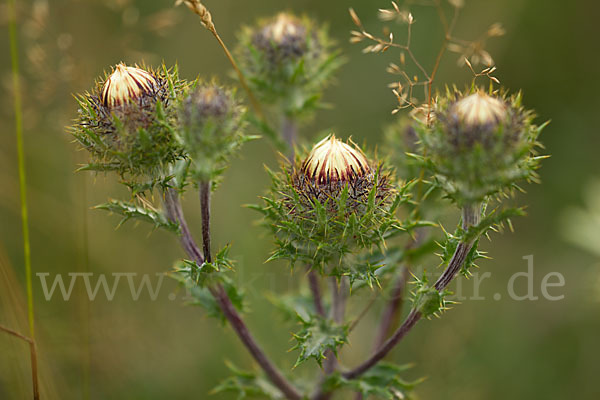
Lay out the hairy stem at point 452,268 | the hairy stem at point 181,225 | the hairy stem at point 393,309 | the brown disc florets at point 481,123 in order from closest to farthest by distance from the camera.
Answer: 1. the brown disc florets at point 481,123
2. the hairy stem at point 452,268
3. the hairy stem at point 181,225
4. the hairy stem at point 393,309

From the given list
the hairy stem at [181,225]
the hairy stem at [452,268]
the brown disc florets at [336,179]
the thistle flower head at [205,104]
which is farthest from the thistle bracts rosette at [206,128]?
the hairy stem at [452,268]

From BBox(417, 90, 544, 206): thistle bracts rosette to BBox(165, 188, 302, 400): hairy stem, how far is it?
1269 mm

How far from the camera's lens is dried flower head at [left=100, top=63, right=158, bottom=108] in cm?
267

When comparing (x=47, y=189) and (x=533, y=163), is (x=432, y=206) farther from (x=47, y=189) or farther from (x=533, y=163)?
(x=47, y=189)

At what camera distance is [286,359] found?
4.87 m

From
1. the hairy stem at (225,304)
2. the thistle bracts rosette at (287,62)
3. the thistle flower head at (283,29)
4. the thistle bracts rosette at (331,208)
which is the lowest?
the hairy stem at (225,304)

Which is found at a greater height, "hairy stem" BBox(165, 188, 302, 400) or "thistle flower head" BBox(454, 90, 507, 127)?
"thistle flower head" BBox(454, 90, 507, 127)

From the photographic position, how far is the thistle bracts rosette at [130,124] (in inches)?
104

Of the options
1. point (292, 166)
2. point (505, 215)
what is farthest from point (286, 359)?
point (505, 215)

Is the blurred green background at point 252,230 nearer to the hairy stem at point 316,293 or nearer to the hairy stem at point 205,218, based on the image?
the hairy stem at point 316,293

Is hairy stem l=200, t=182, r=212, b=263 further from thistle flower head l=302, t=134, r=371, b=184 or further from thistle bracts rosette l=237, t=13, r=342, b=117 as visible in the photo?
thistle bracts rosette l=237, t=13, r=342, b=117

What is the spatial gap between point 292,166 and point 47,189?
360 cm

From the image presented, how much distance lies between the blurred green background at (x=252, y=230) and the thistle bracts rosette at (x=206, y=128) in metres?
1.54

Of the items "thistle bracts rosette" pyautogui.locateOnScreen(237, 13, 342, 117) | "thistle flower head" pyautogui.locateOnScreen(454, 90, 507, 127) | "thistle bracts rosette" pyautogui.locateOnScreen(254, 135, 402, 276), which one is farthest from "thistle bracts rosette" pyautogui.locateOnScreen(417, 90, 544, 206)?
"thistle bracts rosette" pyautogui.locateOnScreen(237, 13, 342, 117)
